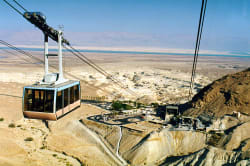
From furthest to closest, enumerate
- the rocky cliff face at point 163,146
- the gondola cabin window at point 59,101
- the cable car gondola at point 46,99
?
the rocky cliff face at point 163,146 → the gondola cabin window at point 59,101 → the cable car gondola at point 46,99

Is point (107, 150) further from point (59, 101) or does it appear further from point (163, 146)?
point (59, 101)

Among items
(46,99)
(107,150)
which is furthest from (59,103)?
(107,150)

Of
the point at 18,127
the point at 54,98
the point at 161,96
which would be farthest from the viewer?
the point at 161,96

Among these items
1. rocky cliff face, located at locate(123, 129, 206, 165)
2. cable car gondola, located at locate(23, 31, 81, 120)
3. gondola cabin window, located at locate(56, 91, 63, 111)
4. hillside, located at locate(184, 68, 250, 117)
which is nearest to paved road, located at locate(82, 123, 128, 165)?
rocky cliff face, located at locate(123, 129, 206, 165)

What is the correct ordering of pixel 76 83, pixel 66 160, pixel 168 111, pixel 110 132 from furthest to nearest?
pixel 168 111 → pixel 110 132 → pixel 66 160 → pixel 76 83

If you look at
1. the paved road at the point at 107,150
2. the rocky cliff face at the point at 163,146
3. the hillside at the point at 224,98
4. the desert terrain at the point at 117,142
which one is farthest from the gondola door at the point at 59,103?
the hillside at the point at 224,98

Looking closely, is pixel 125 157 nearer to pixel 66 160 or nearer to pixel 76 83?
pixel 66 160

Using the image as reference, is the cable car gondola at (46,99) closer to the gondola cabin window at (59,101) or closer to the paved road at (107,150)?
the gondola cabin window at (59,101)

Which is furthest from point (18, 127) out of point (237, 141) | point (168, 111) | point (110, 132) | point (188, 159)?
point (237, 141)

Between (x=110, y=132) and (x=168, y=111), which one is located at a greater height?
(x=168, y=111)
